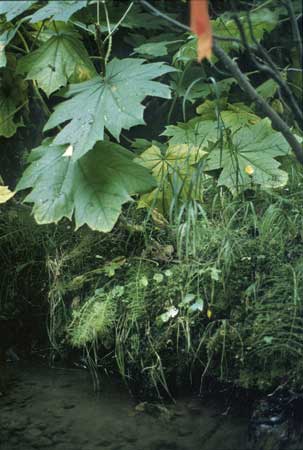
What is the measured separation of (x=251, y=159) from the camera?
263cm

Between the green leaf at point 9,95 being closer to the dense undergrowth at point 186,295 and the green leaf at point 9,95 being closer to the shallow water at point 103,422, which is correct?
the dense undergrowth at point 186,295

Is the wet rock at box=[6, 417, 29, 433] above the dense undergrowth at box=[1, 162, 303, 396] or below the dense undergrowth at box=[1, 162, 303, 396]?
below

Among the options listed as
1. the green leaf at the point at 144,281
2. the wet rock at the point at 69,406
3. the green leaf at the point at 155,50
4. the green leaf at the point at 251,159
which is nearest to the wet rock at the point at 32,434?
the wet rock at the point at 69,406

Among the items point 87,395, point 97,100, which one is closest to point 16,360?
point 87,395

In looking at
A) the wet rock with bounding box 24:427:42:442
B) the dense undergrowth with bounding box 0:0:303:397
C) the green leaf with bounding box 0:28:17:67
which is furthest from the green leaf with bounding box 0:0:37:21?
the wet rock with bounding box 24:427:42:442

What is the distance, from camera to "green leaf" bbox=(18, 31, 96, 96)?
2641 millimetres

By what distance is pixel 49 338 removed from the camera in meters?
2.57

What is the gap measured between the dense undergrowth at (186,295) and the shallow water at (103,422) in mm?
97

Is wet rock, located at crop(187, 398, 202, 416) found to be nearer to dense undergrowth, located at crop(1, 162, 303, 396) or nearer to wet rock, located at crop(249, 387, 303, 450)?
dense undergrowth, located at crop(1, 162, 303, 396)

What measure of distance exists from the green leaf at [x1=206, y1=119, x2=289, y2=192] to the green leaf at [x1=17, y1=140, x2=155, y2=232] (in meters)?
0.37

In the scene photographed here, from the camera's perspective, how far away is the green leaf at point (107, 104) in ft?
7.27

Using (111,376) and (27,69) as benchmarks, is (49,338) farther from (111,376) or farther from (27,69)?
(27,69)

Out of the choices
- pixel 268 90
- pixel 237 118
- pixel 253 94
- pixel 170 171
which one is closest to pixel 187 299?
pixel 170 171

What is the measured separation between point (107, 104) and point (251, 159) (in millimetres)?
682
